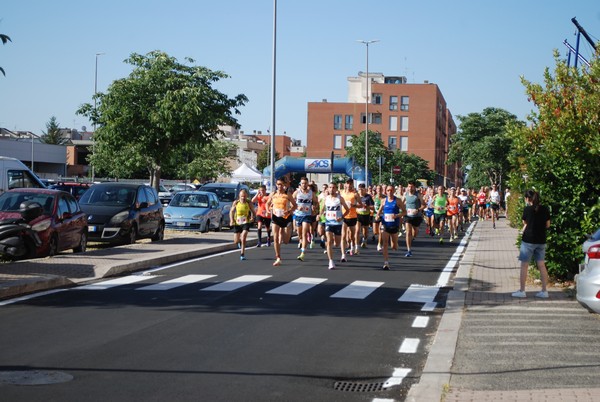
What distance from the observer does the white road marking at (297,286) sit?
13.2 meters

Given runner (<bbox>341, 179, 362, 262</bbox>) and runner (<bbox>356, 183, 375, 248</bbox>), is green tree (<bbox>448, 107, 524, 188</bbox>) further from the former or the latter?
runner (<bbox>341, 179, 362, 262</bbox>)

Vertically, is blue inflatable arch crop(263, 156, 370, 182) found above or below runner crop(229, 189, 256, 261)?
above

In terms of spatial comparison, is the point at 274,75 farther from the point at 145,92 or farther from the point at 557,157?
the point at 557,157

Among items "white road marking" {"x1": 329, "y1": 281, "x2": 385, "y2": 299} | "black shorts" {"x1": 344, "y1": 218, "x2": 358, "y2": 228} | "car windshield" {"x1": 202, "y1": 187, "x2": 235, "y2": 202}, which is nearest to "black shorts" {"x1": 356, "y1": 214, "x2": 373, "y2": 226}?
"black shorts" {"x1": 344, "y1": 218, "x2": 358, "y2": 228}

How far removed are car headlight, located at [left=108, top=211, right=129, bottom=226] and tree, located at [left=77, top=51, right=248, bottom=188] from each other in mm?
6869

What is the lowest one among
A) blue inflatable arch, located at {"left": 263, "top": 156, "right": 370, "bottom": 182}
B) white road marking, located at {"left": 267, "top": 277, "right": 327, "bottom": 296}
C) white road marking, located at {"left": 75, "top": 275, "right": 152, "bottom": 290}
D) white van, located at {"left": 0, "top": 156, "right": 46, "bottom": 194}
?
white road marking, located at {"left": 75, "top": 275, "right": 152, "bottom": 290}

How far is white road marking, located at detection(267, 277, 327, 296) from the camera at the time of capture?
1317 cm

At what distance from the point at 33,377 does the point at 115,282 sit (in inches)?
289

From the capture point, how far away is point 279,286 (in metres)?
13.9

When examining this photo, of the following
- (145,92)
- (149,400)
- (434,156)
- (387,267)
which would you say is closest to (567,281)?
(387,267)

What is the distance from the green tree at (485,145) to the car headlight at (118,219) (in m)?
62.7

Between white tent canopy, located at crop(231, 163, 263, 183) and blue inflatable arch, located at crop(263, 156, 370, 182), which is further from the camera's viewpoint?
white tent canopy, located at crop(231, 163, 263, 183)

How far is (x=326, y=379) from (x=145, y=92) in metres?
23.8

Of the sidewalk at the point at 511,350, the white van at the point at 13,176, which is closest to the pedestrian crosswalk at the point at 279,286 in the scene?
the sidewalk at the point at 511,350
